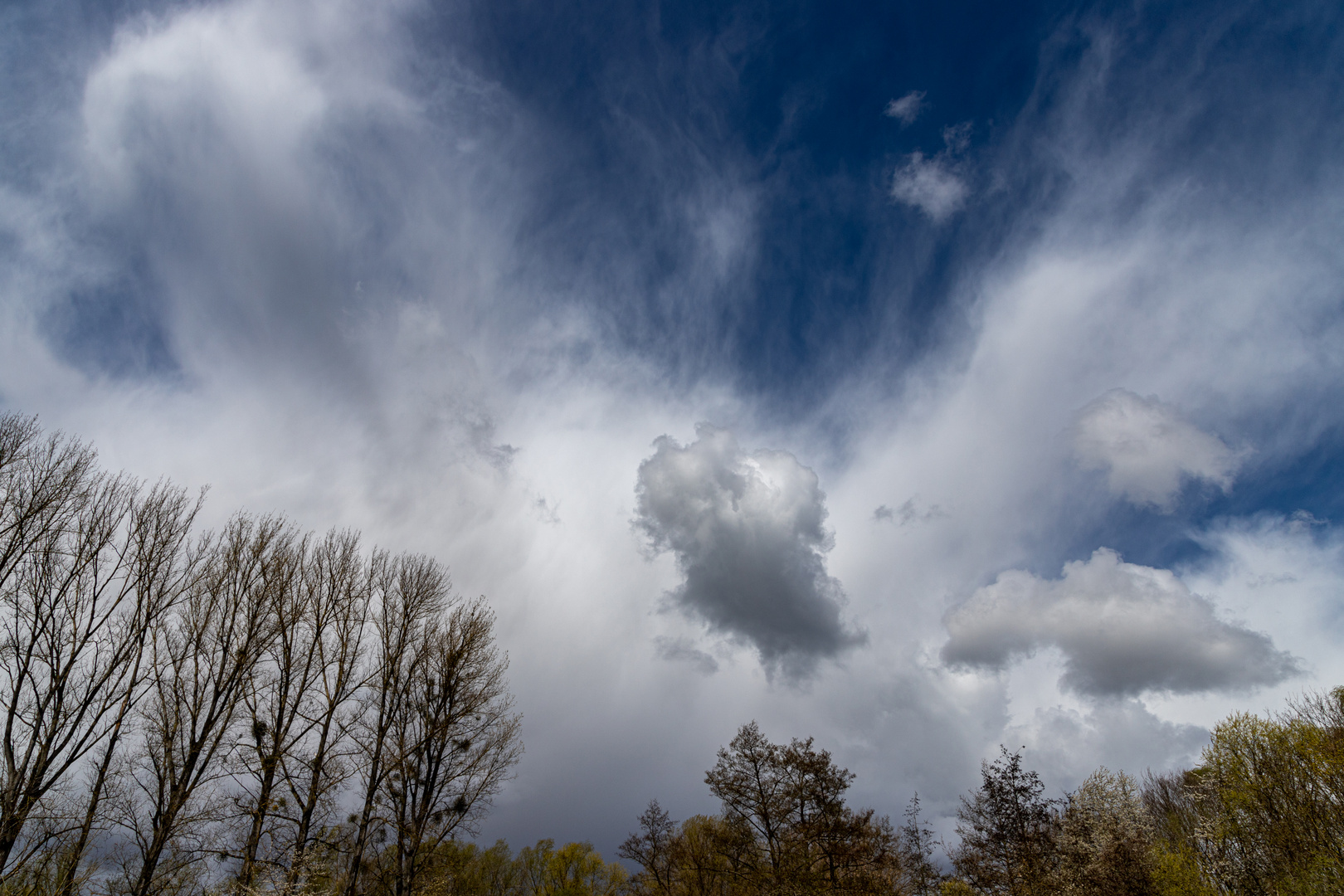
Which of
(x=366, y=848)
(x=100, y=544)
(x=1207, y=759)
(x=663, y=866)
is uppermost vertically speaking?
(x=100, y=544)

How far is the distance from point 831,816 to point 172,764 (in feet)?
93.8

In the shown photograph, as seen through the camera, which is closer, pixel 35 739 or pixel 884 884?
A: pixel 35 739

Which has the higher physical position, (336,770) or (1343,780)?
(336,770)

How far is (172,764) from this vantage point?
16.8 metres

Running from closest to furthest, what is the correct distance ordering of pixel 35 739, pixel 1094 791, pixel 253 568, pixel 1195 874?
pixel 35 739 → pixel 253 568 → pixel 1195 874 → pixel 1094 791

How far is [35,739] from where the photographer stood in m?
14.5

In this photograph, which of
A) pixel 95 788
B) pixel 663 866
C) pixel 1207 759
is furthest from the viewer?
pixel 663 866

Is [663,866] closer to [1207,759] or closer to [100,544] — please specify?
[1207,759]

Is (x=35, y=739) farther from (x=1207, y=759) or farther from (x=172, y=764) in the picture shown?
(x=1207, y=759)

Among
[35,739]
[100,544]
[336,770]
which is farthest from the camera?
[336,770]

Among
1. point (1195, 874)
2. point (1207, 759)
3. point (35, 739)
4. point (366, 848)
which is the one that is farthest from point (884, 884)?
point (35, 739)

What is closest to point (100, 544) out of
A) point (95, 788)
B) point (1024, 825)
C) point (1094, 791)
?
point (95, 788)

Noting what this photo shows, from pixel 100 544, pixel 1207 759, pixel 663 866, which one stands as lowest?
pixel 663 866

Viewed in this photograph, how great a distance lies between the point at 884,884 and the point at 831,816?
4345 millimetres
